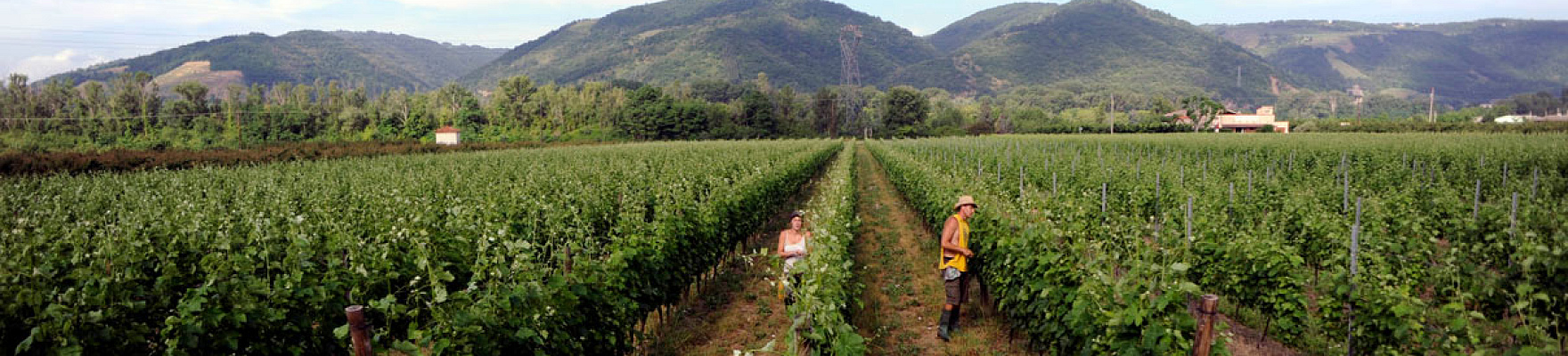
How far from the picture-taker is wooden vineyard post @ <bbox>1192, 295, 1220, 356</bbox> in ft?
13.1

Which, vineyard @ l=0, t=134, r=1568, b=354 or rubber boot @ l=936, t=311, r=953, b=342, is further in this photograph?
rubber boot @ l=936, t=311, r=953, b=342

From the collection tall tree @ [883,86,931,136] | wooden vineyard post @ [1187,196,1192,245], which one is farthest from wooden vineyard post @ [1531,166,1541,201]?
tall tree @ [883,86,931,136]

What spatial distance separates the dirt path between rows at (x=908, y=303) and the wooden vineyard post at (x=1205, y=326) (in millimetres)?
1839

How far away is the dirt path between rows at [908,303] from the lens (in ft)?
23.4

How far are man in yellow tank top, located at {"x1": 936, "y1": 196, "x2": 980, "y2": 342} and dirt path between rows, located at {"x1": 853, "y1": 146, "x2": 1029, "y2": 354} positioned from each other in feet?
0.68

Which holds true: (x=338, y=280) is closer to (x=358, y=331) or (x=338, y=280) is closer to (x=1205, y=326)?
(x=358, y=331)

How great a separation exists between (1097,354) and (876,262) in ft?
21.3

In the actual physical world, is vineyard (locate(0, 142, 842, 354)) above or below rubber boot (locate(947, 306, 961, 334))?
above

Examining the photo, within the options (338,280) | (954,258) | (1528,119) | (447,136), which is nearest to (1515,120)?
(1528,119)

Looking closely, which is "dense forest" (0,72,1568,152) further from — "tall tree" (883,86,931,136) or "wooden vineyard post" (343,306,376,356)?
"wooden vineyard post" (343,306,376,356)

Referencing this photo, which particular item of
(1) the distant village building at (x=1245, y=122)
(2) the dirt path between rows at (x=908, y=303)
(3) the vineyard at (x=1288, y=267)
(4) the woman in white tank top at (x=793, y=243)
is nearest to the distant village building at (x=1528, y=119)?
(1) the distant village building at (x=1245, y=122)

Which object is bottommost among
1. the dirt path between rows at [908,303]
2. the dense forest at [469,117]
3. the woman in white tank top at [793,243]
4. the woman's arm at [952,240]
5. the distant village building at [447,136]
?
the dirt path between rows at [908,303]

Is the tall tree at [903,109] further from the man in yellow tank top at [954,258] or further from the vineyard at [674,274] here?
the man in yellow tank top at [954,258]

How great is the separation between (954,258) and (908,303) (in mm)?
1757
